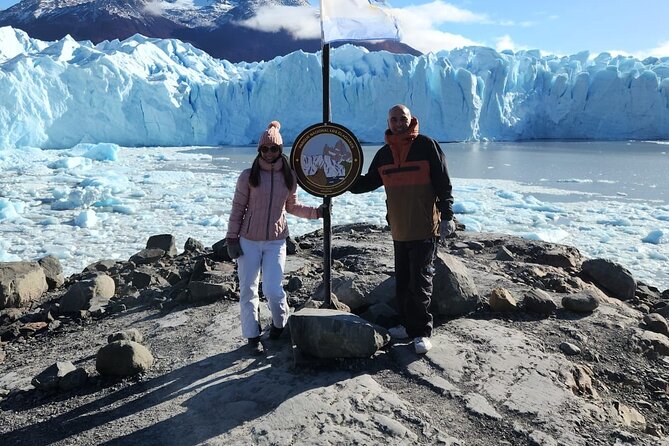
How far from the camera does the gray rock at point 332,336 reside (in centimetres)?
249

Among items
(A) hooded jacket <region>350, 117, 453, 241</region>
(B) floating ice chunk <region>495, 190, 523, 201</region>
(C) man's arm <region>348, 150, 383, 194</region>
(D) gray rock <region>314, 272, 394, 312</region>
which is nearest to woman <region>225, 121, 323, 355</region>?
(C) man's arm <region>348, 150, 383, 194</region>

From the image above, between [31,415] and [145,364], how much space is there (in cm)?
53

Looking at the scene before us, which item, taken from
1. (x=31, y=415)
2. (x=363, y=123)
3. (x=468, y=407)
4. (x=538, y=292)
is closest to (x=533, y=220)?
(x=538, y=292)

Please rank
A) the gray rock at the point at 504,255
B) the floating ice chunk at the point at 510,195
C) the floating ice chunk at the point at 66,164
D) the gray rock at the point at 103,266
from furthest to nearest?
the floating ice chunk at the point at 66,164, the floating ice chunk at the point at 510,195, the gray rock at the point at 103,266, the gray rock at the point at 504,255

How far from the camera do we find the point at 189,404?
2.32 meters

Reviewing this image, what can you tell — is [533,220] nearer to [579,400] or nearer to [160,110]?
[579,400]

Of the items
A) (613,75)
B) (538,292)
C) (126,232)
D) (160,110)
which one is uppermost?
(613,75)

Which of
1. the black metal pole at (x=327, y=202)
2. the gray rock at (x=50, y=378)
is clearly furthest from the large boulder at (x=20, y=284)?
the black metal pole at (x=327, y=202)

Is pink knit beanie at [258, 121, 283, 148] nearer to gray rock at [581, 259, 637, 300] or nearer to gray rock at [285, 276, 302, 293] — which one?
gray rock at [285, 276, 302, 293]

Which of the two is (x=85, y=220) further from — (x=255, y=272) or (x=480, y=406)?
(x=480, y=406)

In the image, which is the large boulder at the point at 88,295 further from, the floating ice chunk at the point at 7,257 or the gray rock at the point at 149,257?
the floating ice chunk at the point at 7,257

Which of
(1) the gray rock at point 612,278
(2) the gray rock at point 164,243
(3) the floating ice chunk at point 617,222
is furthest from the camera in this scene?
(3) the floating ice chunk at point 617,222

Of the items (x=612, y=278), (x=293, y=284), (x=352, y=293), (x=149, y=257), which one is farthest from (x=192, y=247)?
(x=612, y=278)

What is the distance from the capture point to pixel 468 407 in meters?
2.28
